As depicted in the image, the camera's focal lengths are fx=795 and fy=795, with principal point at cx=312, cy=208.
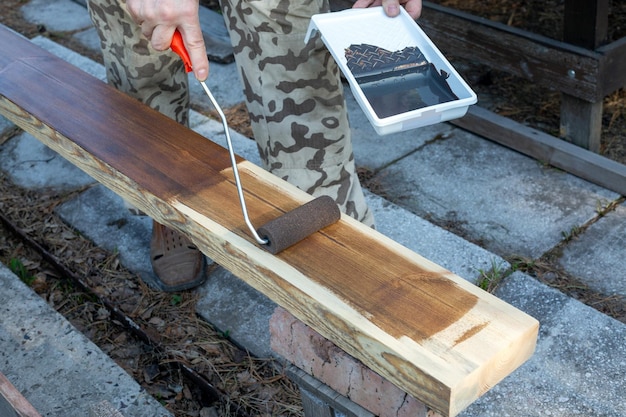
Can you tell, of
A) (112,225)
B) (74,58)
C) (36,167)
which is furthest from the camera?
(74,58)

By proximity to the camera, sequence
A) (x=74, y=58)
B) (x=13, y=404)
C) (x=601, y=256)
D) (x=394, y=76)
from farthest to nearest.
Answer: (x=74, y=58) < (x=601, y=256) < (x=394, y=76) < (x=13, y=404)

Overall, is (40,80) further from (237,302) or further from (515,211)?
(515,211)

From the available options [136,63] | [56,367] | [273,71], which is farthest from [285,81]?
[56,367]

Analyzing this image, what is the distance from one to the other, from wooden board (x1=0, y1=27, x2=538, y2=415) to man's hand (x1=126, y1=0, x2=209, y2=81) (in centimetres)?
27

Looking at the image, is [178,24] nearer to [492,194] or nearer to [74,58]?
[492,194]

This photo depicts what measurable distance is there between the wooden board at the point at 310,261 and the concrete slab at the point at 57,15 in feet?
9.14

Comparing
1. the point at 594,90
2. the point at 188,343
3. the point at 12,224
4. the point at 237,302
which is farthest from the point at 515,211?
the point at 12,224

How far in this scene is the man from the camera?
1.88 metres

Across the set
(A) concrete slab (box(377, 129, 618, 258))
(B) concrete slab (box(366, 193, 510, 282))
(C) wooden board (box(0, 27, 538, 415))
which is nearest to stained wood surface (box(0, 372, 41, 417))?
(C) wooden board (box(0, 27, 538, 415))

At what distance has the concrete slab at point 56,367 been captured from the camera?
225 centimetres

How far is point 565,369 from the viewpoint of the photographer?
225 cm

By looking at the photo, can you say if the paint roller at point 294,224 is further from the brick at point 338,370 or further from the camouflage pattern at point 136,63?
the camouflage pattern at point 136,63

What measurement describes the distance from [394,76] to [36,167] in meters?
2.24

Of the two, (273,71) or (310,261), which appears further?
(273,71)
